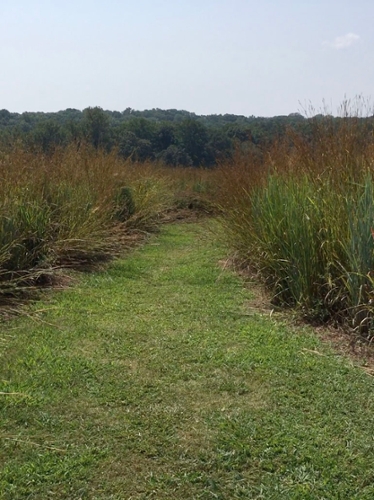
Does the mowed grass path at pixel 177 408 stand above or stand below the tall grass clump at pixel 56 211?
below

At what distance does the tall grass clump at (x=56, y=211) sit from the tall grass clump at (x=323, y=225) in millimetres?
2030

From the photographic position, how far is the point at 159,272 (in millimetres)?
6637

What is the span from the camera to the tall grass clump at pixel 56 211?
5.36m

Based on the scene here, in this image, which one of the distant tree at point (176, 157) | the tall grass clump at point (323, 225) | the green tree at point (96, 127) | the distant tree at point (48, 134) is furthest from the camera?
the distant tree at point (176, 157)

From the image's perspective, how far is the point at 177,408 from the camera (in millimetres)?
3066

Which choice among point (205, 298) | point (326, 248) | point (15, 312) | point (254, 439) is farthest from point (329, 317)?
point (15, 312)

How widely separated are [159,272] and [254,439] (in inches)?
156

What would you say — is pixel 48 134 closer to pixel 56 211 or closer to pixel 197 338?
pixel 56 211

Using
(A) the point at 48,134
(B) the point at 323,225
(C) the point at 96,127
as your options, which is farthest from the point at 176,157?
(B) the point at 323,225

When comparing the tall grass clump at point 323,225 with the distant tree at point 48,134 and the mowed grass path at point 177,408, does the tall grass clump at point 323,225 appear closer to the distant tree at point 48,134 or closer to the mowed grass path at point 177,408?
the mowed grass path at point 177,408

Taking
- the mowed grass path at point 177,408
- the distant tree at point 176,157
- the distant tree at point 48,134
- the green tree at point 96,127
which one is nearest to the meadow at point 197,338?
the mowed grass path at point 177,408

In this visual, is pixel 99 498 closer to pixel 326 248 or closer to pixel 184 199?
pixel 326 248

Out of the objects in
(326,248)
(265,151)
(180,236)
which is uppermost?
(265,151)

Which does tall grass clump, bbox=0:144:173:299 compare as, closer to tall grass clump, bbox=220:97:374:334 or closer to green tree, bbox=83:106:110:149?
green tree, bbox=83:106:110:149
